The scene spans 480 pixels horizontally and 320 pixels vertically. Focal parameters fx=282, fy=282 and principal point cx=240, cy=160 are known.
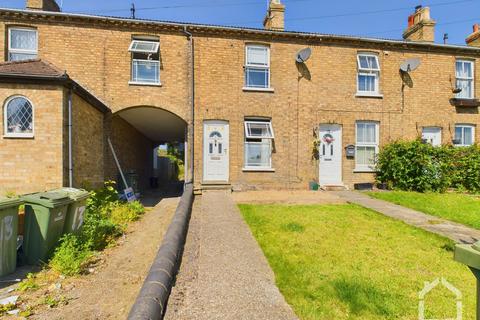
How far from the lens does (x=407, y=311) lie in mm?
3096

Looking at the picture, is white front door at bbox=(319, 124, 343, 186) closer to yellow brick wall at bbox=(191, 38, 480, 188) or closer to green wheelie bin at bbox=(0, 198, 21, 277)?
yellow brick wall at bbox=(191, 38, 480, 188)

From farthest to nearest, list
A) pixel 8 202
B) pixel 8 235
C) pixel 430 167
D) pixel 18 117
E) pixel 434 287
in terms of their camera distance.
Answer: pixel 430 167 < pixel 18 117 < pixel 8 235 < pixel 8 202 < pixel 434 287

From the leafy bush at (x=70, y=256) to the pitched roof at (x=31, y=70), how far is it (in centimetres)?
436

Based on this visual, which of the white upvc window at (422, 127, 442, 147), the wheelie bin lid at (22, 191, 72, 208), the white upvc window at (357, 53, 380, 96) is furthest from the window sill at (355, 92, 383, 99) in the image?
the wheelie bin lid at (22, 191, 72, 208)

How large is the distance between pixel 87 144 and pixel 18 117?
2027 millimetres

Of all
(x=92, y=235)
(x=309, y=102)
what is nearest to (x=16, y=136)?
(x=92, y=235)

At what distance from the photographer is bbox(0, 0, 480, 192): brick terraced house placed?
35.0 ft

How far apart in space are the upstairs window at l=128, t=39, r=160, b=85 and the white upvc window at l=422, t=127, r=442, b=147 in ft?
39.7

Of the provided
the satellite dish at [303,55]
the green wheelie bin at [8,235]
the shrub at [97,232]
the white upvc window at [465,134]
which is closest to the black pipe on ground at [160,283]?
the shrub at [97,232]

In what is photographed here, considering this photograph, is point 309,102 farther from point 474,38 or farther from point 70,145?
point 474,38

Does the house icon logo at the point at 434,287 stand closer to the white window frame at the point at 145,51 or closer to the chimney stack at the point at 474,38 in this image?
the white window frame at the point at 145,51

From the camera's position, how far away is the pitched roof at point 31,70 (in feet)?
23.3

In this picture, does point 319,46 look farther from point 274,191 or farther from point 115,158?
point 115,158

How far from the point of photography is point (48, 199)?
472 cm
